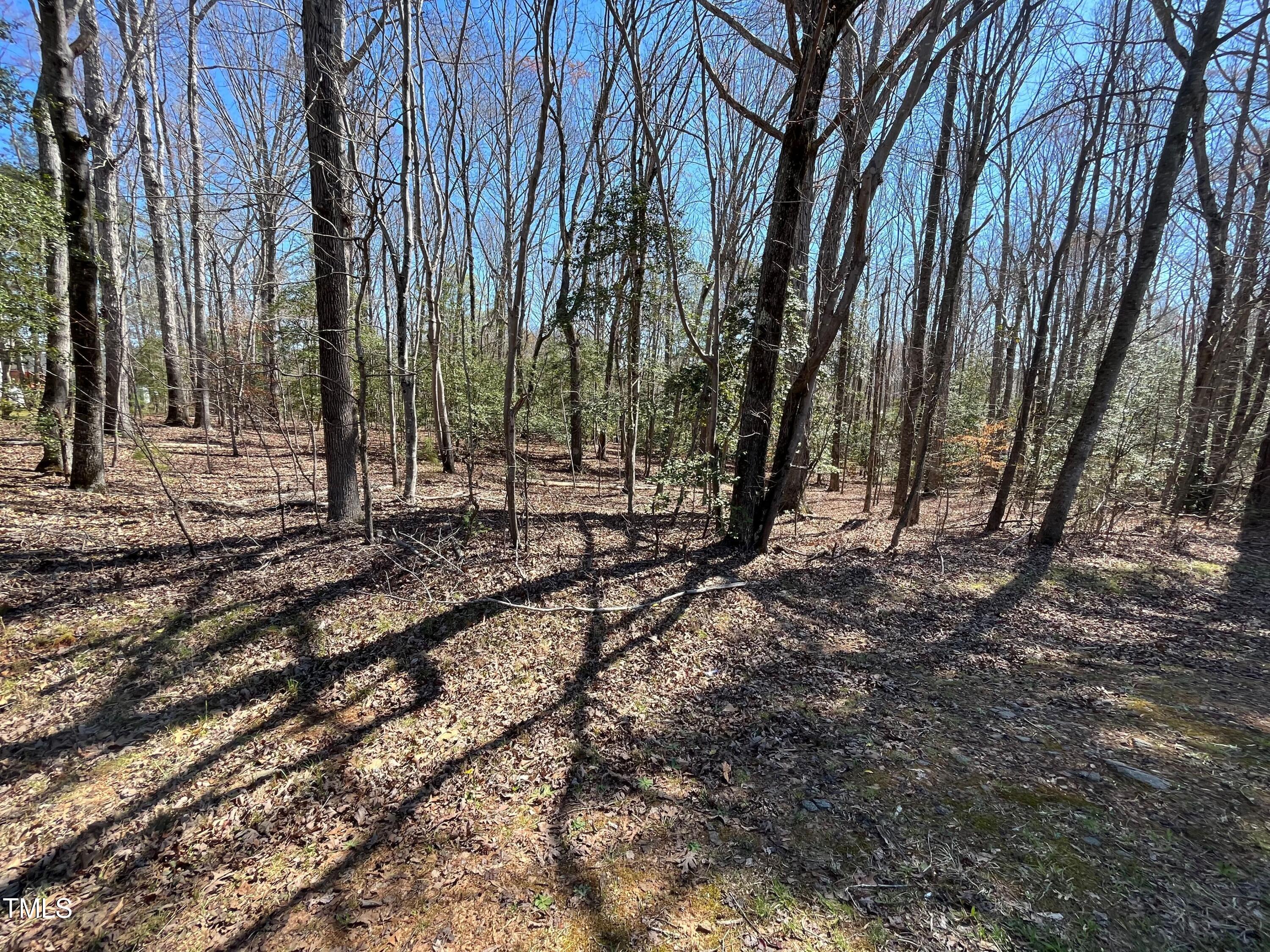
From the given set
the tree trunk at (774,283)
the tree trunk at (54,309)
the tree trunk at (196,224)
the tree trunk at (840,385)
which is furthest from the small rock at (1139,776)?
the tree trunk at (196,224)

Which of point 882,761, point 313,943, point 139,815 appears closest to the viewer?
point 313,943

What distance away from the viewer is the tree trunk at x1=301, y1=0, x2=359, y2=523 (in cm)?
538

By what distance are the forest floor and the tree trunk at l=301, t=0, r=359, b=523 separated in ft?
3.12

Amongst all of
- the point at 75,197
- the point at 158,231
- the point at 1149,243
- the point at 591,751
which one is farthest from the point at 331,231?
the point at 158,231

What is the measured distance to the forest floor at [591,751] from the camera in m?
2.22

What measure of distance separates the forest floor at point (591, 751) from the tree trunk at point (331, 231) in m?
0.95

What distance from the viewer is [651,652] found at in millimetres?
4488

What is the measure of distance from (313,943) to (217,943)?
0.42 meters

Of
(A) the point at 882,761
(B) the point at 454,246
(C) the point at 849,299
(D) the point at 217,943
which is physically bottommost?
(D) the point at 217,943

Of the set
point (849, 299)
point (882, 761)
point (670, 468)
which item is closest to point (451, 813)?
point (882, 761)

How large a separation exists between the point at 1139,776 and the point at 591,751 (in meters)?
3.44

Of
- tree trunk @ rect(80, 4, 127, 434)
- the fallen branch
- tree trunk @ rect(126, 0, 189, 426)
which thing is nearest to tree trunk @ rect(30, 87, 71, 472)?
tree trunk @ rect(80, 4, 127, 434)

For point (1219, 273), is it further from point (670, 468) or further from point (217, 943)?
point (217, 943)

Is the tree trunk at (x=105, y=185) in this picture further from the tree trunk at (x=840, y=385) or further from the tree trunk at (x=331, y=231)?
the tree trunk at (x=840, y=385)
